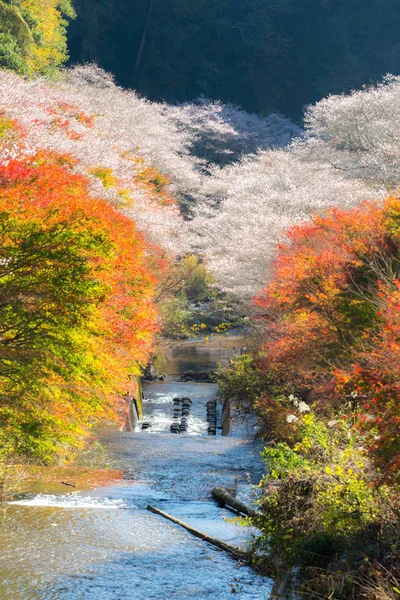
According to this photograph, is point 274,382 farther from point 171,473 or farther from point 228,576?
point 228,576

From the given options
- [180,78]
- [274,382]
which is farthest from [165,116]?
[274,382]

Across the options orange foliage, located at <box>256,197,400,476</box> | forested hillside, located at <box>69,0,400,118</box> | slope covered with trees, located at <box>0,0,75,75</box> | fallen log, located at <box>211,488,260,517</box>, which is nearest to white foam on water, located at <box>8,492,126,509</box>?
fallen log, located at <box>211,488,260,517</box>

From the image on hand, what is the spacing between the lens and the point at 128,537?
10000mm

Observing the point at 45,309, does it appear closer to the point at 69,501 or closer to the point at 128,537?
the point at 69,501

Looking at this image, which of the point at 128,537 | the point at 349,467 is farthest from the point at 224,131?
the point at 349,467

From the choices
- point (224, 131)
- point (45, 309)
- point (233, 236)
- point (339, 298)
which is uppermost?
point (224, 131)

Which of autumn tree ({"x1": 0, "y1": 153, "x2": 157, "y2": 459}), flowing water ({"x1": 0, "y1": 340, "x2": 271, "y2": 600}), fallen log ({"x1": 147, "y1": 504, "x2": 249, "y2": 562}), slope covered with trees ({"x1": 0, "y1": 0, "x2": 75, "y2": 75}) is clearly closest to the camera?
flowing water ({"x1": 0, "y1": 340, "x2": 271, "y2": 600})

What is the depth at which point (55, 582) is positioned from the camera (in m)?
8.33

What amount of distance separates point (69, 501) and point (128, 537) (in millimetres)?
2023

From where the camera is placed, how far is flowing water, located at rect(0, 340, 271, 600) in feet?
27.2

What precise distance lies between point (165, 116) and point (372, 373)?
45872 millimetres

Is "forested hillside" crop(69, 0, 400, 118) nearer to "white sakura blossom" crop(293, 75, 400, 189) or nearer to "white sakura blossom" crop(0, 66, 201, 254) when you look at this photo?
"white sakura blossom" crop(0, 66, 201, 254)

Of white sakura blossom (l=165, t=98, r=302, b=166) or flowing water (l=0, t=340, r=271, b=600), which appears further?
white sakura blossom (l=165, t=98, r=302, b=166)

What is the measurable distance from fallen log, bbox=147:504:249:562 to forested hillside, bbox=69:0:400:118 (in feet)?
162
